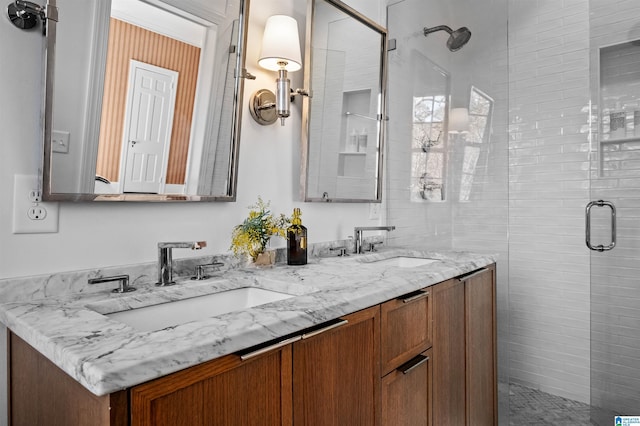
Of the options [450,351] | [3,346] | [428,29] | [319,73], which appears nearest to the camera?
[3,346]

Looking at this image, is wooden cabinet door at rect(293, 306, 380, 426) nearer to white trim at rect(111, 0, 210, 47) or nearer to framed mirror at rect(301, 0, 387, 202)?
framed mirror at rect(301, 0, 387, 202)

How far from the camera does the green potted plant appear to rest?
151cm

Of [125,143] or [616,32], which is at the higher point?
[616,32]

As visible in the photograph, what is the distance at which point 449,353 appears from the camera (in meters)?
1.66

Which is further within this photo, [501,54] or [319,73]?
[501,54]

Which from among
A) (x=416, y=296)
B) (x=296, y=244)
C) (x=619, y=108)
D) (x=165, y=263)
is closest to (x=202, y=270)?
(x=165, y=263)

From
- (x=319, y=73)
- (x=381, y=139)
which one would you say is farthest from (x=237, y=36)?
(x=381, y=139)

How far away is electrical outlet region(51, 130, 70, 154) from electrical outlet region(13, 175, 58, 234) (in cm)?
9

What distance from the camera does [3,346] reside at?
1008mm

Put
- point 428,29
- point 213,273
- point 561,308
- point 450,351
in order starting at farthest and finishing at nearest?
1. point 561,308
2. point 428,29
3. point 450,351
4. point 213,273

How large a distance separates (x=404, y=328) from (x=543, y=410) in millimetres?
1737

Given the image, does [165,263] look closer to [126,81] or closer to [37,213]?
[37,213]

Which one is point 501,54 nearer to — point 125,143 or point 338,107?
point 338,107

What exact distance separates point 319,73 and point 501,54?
1074 mm
